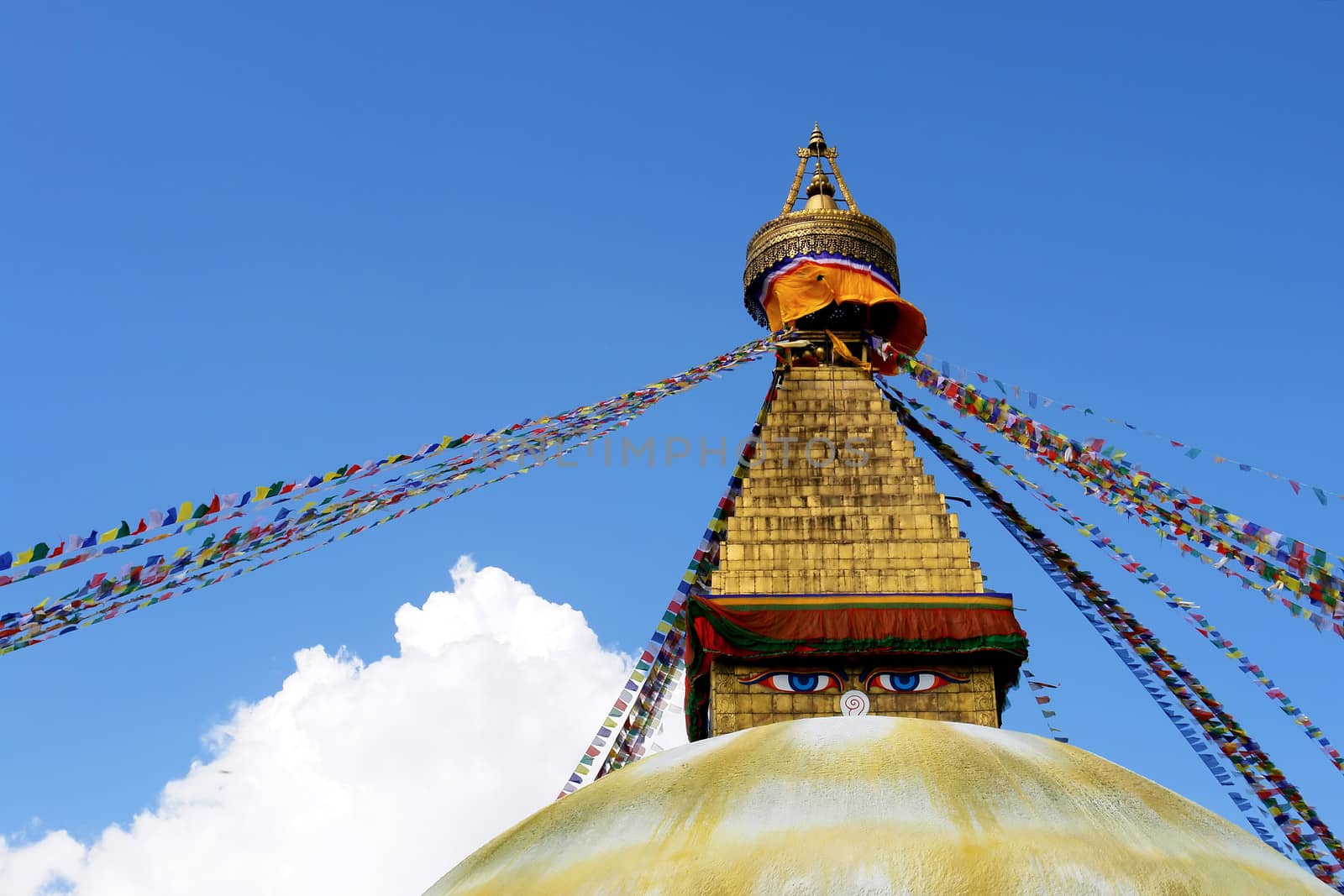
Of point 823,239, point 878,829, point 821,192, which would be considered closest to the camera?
point 878,829

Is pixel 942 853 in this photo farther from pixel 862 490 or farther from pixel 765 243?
pixel 765 243

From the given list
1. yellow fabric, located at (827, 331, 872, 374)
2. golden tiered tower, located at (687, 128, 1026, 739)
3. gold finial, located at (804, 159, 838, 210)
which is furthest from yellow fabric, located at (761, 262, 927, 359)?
gold finial, located at (804, 159, 838, 210)

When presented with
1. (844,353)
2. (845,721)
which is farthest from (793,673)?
(845,721)

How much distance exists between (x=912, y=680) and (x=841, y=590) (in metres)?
1.10

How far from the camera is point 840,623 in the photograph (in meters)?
11.4

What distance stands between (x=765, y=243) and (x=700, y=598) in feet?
19.3

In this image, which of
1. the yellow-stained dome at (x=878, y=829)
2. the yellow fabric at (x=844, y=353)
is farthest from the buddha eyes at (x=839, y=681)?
the yellow-stained dome at (x=878, y=829)

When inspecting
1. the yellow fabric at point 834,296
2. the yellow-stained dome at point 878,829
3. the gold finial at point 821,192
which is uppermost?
the gold finial at point 821,192

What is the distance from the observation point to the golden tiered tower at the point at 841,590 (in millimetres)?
11234

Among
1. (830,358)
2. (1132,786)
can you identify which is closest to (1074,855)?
(1132,786)

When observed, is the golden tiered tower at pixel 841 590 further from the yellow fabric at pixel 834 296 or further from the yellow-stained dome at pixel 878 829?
the yellow-stained dome at pixel 878 829

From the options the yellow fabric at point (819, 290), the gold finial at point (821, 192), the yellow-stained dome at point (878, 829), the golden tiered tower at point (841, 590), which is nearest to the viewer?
the yellow-stained dome at point (878, 829)

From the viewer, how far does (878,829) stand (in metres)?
3.76

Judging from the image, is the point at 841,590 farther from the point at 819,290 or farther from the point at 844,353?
the point at 819,290
